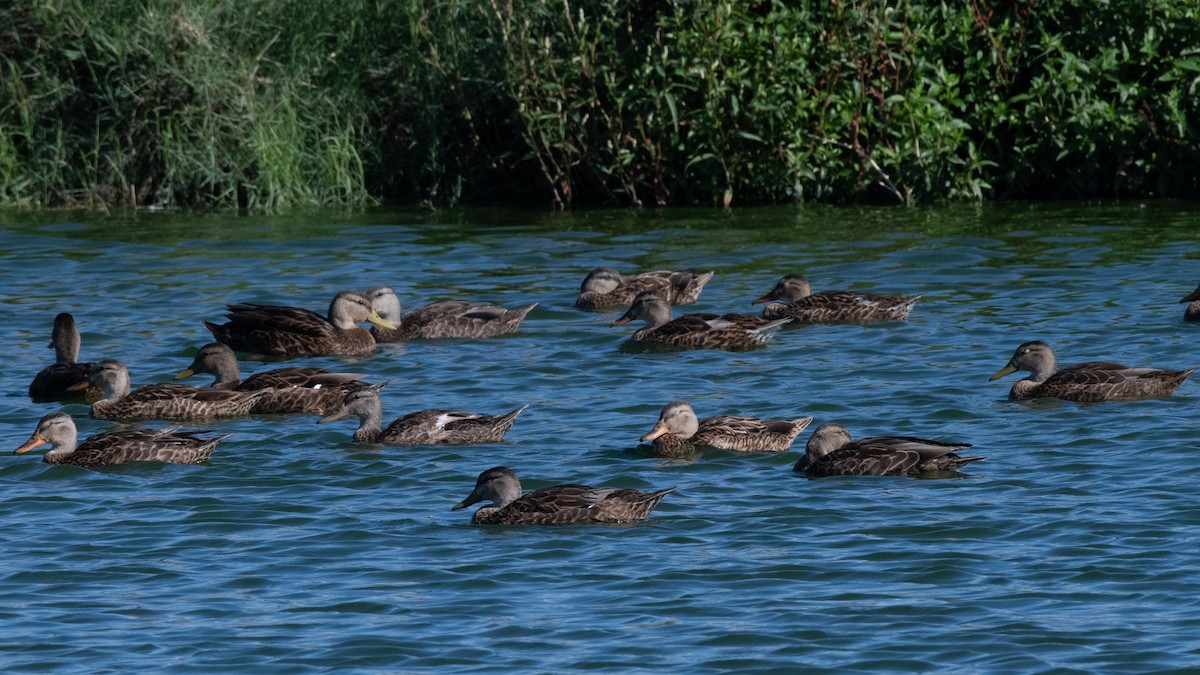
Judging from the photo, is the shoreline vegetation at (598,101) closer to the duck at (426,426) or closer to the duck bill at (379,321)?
the duck bill at (379,321)

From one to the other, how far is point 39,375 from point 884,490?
6.92 metres

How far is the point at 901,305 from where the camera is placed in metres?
17.2

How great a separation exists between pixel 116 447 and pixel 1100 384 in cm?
669

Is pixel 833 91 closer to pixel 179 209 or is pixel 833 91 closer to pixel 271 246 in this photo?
pixel 271 246

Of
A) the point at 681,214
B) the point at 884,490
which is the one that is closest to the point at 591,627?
the point at 884,490

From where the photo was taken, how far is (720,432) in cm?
1238

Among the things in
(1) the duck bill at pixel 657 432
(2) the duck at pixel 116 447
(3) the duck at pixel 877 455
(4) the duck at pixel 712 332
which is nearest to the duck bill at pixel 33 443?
(2) the duck at pixel 116 447

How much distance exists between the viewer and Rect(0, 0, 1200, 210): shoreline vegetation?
24.4 m

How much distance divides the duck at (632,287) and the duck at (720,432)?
5.96 m

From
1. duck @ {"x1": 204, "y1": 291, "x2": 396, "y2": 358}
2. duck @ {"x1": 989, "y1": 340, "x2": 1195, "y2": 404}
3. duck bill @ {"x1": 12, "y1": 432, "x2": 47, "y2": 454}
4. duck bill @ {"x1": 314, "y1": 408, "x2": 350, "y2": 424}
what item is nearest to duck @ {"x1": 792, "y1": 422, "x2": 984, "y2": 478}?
duck @ {"x1": 989, "y1": 340, "x2": 1195, "y2": 404}

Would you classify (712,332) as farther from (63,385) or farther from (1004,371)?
(63,385)

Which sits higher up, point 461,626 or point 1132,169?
point 1132,169

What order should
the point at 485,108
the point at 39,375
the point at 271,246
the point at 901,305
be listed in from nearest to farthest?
the point at 39,375, the point at 901,305, the point at 271,246, the point at 485,108

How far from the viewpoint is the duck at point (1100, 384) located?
44.3ft
